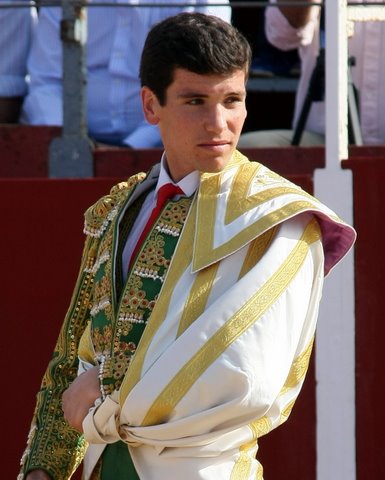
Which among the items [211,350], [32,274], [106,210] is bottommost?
[32,274]

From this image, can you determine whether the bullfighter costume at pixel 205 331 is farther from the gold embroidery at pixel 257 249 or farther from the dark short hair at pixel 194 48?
the dark short hair at pixel 194 48

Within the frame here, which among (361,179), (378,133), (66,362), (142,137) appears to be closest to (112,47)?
(142,137)

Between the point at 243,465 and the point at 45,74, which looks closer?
the point at 243,465

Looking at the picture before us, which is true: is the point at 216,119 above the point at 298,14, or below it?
above

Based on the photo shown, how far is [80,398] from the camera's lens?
118 inches

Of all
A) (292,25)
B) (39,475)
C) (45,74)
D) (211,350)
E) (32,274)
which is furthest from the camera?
(45,74)

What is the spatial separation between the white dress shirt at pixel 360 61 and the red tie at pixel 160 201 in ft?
8.11

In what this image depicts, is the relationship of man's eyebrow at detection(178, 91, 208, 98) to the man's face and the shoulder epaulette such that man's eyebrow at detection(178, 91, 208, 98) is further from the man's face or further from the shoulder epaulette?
the shoulder epaulette

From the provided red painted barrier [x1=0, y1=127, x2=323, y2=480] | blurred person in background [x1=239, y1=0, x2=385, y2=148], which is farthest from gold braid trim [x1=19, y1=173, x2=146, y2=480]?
blurred person in background [x1=239, y1=0, x2=385, y2=148]

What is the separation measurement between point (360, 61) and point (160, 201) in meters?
2.67

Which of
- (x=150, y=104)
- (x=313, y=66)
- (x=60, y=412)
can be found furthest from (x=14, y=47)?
(x=60, y=412)

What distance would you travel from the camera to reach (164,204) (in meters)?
3.15

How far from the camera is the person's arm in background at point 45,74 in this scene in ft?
19.5

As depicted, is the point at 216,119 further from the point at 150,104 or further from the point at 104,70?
the point at 104,70
